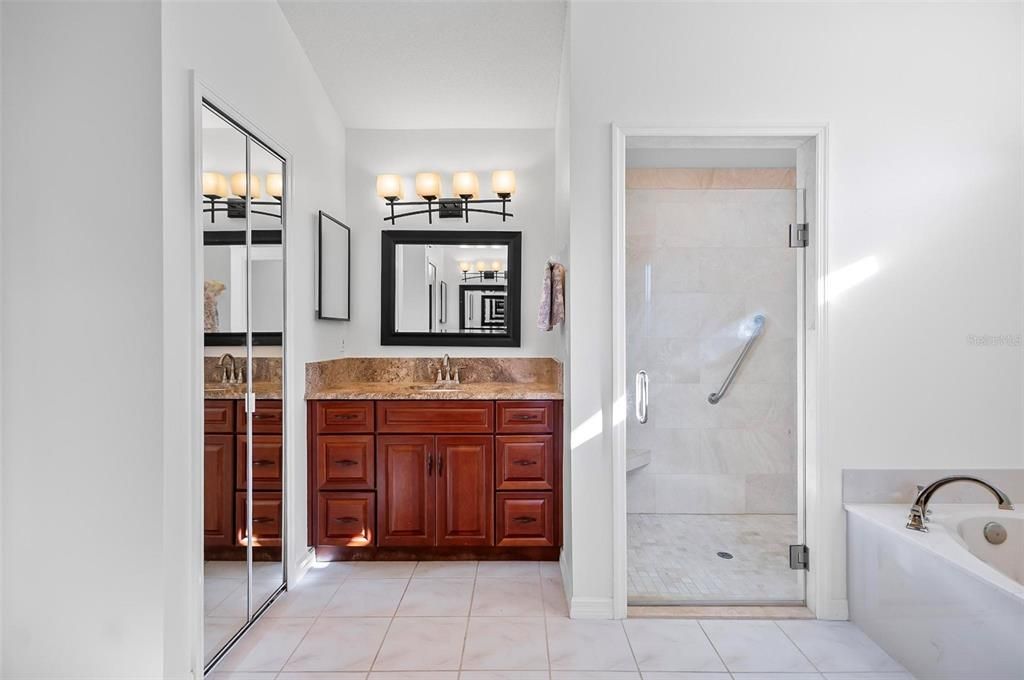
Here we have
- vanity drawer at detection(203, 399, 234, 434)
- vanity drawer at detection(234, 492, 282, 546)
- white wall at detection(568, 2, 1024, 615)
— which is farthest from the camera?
white wall at detection(568, 2, 1024, 615)

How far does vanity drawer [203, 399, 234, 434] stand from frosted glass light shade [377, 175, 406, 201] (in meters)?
1.90

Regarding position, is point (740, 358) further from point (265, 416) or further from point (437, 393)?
point (265, 416)

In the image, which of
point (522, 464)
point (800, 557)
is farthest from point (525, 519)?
point (800, 557)

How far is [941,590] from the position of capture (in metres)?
2.02

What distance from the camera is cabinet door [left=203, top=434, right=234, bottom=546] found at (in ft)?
6.95

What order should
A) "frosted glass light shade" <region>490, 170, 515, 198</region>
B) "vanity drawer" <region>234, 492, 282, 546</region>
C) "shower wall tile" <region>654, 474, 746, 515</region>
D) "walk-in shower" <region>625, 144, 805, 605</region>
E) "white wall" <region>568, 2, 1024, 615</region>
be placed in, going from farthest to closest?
"frosted glass light shade" <region>490, 170, 515, 198</region> < "shower wall tile" <region>654, 474, 746, 515</region> < "walk-in shower" <region>625, 144, 805, 605</region> < "white wall" <region>568, 2, 1024, 615</region> < "vanity drawer" <region>234, 492, 282, 546</region>

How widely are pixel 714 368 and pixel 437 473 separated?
152cm

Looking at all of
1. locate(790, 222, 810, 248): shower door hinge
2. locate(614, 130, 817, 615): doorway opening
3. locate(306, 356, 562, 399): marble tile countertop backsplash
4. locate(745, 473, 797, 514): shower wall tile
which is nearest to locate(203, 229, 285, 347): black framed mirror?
locate(306, 356, 562, 399): marble tile countertop backsplash

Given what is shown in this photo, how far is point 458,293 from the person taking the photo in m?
3.90

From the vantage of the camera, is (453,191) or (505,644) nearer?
(505,644)

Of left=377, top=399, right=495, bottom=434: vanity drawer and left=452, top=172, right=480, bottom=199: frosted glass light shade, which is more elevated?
left=452, top=172, right=480, bottom=199: frosted glass light shade

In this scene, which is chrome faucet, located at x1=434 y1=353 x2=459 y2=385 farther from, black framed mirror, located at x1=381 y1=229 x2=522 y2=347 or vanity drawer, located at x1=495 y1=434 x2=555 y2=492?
vanity drawer, located at x1=495 y1=434 x2=555 y2=492

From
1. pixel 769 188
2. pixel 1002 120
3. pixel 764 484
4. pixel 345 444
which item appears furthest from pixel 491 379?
pixel 1002 120

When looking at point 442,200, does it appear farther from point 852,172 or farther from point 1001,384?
point 1001,384
